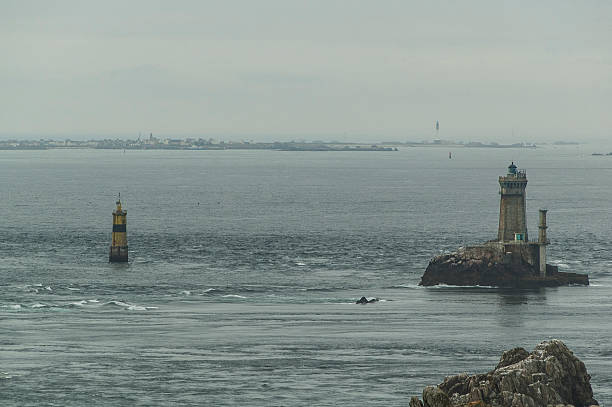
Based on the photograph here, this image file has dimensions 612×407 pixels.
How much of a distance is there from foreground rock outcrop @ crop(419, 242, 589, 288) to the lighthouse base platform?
32411 mm

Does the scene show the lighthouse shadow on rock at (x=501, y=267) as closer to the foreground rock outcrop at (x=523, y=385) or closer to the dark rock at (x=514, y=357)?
the dark rock at (x=514, y=357)

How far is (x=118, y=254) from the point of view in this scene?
130500 millimetres

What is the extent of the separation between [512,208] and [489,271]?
9.70 meters

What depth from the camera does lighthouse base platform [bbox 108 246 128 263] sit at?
13050 centimetres

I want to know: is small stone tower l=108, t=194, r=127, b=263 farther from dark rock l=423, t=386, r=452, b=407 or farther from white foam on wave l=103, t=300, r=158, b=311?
dark rock l=423, t=386, r=452, b=407

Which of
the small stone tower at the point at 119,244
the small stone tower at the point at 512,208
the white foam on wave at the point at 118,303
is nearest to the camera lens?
the white foam on wave at the point at 118,303

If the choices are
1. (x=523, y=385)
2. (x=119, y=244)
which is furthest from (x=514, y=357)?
(x=119, y=244)

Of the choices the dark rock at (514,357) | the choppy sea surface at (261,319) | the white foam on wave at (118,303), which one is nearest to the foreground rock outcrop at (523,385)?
the dark rock at (514,357)

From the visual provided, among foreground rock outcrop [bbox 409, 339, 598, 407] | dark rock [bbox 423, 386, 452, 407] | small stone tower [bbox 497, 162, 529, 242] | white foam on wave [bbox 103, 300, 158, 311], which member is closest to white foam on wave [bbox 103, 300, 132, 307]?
white foam on wave [bbox 103, 300, 158, 311]

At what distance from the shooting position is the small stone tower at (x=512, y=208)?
409 feet

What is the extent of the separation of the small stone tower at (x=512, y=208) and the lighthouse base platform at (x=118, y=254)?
38864mm

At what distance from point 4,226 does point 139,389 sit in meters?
106

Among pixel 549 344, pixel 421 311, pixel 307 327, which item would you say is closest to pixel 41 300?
pixel 307 327

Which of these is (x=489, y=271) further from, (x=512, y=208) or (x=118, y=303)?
(x=118, y=303)
